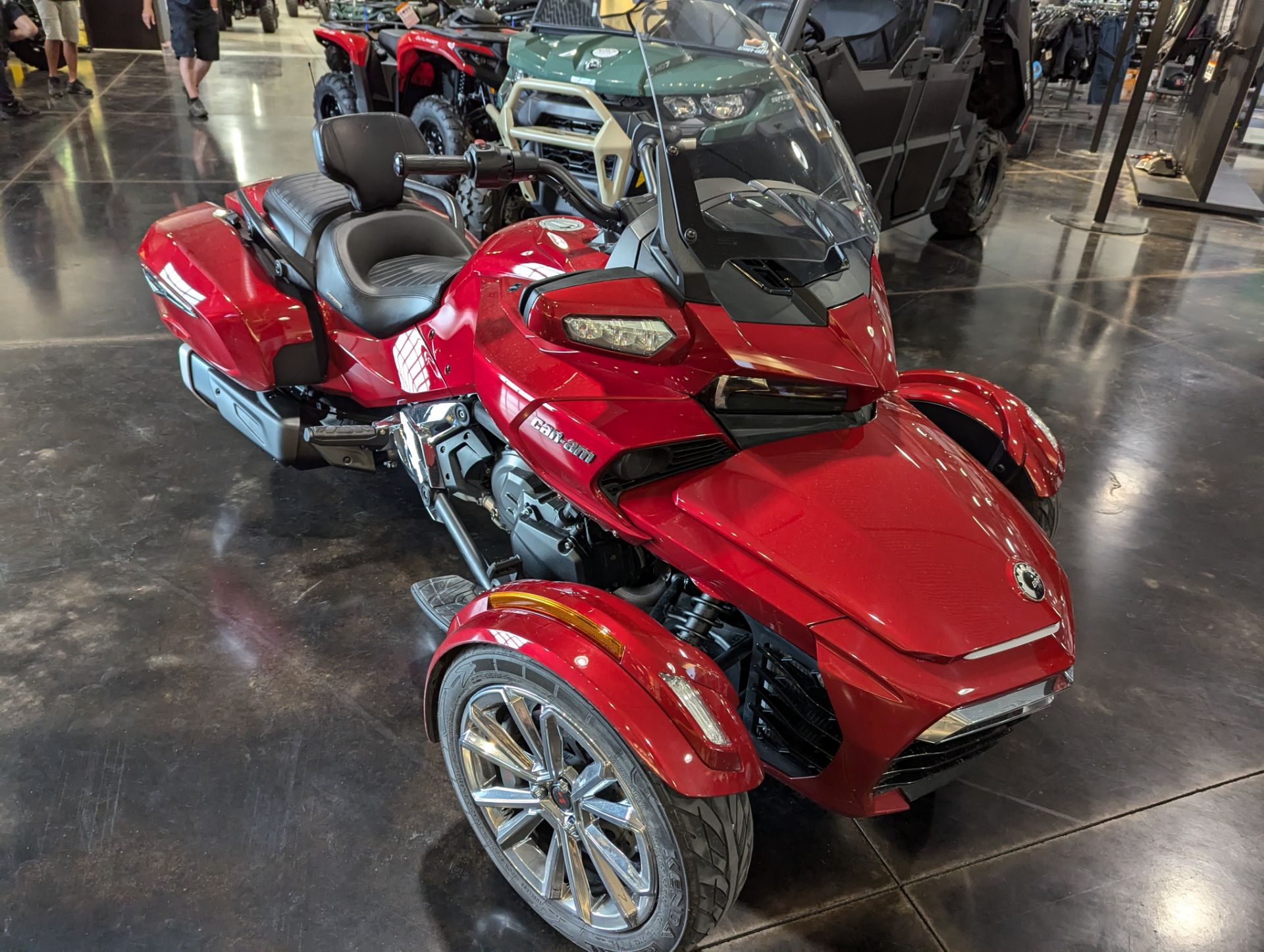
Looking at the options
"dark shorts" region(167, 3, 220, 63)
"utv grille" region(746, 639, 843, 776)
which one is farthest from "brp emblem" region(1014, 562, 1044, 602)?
"dark shorts" region(167, 3, 220, 63)

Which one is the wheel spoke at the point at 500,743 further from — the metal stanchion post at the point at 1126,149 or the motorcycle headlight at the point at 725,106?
the metal stanchion post at the point at 1126,149

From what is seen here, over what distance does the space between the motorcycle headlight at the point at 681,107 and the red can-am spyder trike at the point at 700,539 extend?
1cm

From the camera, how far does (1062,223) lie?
23.0 ft

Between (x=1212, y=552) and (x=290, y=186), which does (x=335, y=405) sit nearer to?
(x=290, y=186)

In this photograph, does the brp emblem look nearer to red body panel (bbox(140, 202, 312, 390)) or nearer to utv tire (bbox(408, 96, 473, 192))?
red body panel (bbox(140, 202, 312, 390))

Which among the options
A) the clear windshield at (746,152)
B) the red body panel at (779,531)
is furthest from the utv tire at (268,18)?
the red body panel at (779,531)

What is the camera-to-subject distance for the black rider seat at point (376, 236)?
244 centimetres

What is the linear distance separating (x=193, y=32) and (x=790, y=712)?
8791 millimetres

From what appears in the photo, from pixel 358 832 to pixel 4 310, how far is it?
3.38m

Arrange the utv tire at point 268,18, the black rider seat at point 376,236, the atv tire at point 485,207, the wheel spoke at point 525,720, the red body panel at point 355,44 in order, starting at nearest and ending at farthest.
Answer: the wheel spoke at point 525,720 < the black rider seat at point 376,236 < the atv tire at point 485,207 < the red body panel at point 355,44 < the utv tire at point 268,18

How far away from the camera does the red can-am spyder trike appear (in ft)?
4.72

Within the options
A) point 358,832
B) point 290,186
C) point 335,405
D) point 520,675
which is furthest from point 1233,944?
point 290,186

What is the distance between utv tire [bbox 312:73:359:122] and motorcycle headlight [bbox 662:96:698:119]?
5.68 metres

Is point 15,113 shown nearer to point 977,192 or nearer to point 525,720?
point 977,192
